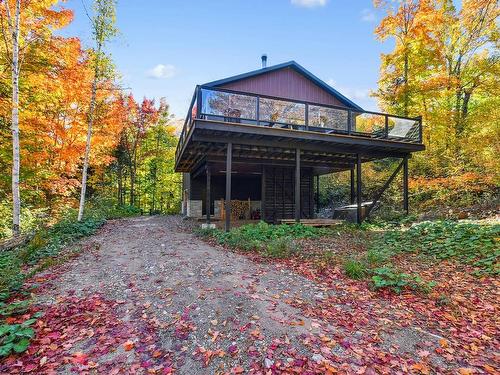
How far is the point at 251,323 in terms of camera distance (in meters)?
3.24

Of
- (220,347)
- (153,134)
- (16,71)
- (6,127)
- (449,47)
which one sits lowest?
(220,347)

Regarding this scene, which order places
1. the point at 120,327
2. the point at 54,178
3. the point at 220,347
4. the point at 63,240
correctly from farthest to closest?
the point at 54,178 < the point at 63,240 < the point at 120,327 < the point at 220,347

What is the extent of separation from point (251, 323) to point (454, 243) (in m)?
6.12

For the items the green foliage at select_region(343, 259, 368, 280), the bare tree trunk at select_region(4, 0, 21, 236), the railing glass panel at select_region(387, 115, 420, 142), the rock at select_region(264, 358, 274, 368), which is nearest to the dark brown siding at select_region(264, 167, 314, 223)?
the railing glass panel at select_region(387, 115, 420, 142)

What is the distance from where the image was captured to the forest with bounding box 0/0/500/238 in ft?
32.5

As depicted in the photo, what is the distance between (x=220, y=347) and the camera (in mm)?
2846

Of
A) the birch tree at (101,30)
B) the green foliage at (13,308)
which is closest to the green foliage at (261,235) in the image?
the green foliage at (13,308)

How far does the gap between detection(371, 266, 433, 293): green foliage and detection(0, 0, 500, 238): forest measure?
827 centimetres

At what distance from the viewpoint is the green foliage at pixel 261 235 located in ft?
23.0

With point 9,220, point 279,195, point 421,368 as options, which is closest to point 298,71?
point 279,195

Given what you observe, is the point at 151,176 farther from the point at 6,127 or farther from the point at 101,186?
the point at 6,127

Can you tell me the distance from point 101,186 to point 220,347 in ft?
74.2

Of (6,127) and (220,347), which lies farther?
(6,127)

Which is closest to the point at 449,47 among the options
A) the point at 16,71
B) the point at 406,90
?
the point at 406,90
